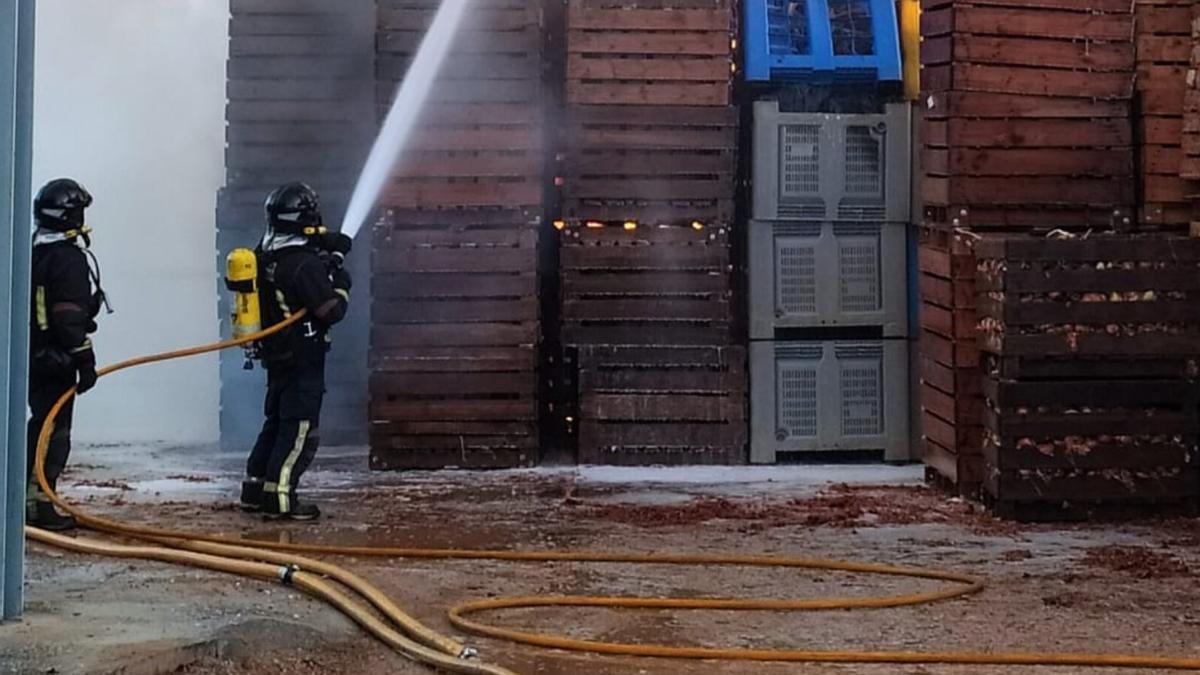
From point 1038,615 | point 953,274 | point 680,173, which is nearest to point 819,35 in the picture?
point 680,173

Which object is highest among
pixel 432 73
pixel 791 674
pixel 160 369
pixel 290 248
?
pixel 432 73

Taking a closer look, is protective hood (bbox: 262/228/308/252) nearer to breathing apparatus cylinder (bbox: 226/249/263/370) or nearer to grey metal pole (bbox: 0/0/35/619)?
breathing apparatus cylinder (bbox: 226/249/263/370)

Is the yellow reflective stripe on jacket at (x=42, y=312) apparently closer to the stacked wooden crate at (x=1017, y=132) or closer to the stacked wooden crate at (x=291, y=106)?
the stacked wooden crate at (x=291, y=106)

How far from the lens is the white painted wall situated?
1330cm

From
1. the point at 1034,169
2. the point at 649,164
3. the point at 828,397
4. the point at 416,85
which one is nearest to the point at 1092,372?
the point at 1034,169

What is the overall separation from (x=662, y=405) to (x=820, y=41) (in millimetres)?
2666

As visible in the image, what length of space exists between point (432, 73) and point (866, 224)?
3.12 metres

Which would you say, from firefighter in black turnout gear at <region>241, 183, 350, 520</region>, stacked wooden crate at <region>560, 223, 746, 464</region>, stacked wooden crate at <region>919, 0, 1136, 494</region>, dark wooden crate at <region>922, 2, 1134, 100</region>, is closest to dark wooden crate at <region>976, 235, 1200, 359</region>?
stacked wooden crate at <region>919, 0, 1136, 494</region>

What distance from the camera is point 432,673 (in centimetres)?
625

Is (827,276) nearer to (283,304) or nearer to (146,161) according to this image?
(283,304)

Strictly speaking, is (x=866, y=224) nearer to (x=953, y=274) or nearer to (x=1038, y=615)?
(x=953, y=274)

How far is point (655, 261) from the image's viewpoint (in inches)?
448

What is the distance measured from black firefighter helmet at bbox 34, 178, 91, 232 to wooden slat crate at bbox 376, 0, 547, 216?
2587mm

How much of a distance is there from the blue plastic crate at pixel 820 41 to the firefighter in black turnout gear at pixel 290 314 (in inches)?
133
